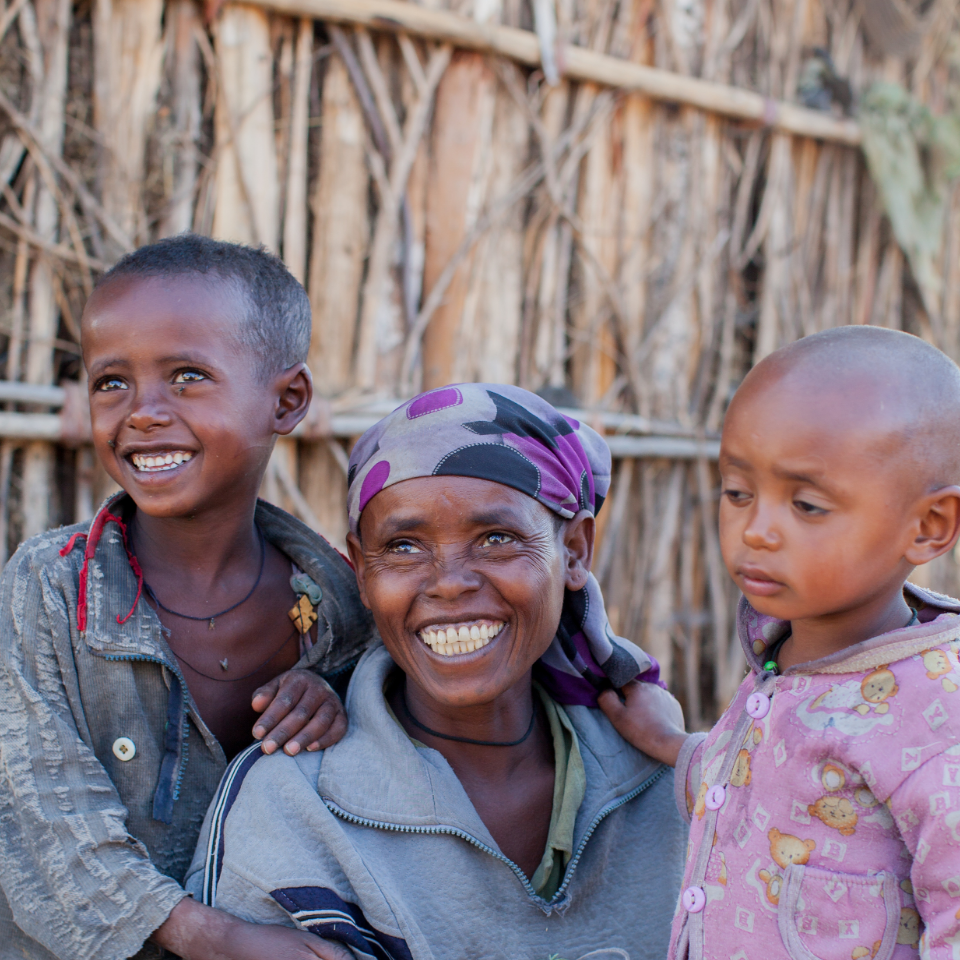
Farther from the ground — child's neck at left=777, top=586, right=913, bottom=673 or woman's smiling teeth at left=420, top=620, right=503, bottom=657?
child's neck at left=777, top=586, right=913, bottom=673

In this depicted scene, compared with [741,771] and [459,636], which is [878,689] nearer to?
[741,771]

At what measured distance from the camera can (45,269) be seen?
11.2 feet

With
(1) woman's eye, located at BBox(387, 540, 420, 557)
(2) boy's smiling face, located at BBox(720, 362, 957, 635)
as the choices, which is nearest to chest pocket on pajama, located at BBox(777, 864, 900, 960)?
(2) boy's smiling face, located at BBox(720, 362, 957, 635)

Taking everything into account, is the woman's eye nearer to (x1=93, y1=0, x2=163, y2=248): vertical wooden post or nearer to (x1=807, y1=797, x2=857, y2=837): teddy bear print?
(x1=807, y1=797, x2=857, y2=837): teddy bear print

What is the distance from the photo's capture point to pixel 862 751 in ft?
4.72

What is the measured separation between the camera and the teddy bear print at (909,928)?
1460 millimetres

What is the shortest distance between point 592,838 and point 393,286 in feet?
8.25

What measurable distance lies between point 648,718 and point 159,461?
1.24 metres

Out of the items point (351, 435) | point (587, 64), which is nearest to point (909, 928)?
point (351, 435)

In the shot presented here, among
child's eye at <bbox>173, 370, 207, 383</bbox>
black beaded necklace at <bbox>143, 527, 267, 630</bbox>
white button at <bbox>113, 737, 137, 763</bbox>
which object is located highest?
child's eye at <bbox>173, 370, 207, 383</bbox>

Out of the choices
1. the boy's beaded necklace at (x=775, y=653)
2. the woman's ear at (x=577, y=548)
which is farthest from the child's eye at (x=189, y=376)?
the boy's beaded necklace at (x=775, y=653)

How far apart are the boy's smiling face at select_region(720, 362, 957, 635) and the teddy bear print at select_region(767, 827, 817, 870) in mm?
347

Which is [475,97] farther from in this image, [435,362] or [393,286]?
[435,362]

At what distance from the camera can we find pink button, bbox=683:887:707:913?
1631 mm
